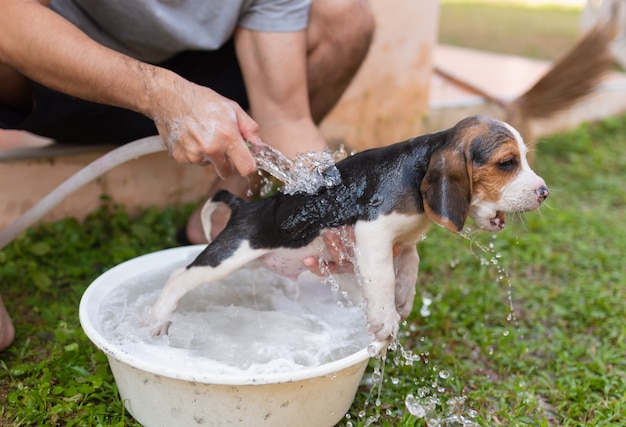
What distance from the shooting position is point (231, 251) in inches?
72.9

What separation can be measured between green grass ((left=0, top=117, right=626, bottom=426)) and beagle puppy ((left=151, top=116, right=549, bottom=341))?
319 mm

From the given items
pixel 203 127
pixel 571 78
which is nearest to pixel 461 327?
pixel 203 127

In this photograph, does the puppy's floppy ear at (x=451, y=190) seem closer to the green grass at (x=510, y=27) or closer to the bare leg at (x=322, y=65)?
the bare leg at (x=322, y=65)

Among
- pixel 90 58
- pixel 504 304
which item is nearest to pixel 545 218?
pixel 504 304

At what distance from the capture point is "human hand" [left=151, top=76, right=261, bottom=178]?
1.73m

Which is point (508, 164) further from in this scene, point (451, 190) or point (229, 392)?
point (229, 392)

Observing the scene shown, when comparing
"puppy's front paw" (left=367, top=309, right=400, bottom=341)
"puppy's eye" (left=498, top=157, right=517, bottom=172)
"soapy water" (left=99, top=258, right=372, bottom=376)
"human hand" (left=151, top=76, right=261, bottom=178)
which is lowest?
"soapy water" (left=99, top=258, right=372, bottom=376)

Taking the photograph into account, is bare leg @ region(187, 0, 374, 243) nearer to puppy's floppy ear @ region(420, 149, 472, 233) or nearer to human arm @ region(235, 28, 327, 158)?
human arm @ region(235, 28, 327, 158)

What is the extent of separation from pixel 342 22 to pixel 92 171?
3.62 feet

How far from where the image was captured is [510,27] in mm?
8516

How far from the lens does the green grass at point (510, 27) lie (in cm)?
713

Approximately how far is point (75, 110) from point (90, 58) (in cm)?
62

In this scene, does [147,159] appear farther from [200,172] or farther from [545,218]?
[545,218]

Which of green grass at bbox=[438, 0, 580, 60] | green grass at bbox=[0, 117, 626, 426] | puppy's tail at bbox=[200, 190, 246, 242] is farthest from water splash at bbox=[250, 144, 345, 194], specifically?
green grass at bbox=[438, 0, 580, 60]
